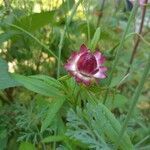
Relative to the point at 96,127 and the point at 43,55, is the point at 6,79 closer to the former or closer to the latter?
the point at 96,127

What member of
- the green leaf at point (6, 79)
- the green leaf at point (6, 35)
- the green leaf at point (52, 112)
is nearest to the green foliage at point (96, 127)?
the green leaf at point (52, 112)

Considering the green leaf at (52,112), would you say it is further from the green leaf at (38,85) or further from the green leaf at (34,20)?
the green leaf at (34,20)

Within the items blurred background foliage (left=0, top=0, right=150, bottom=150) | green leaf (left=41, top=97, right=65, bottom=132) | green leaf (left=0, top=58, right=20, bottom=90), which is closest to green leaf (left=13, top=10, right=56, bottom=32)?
blurred background foliage (left=0, top=0, right=150, bottom=150)

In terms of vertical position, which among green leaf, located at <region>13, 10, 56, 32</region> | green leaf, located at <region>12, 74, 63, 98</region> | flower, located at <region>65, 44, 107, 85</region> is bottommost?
green leaf, located at <region>12, 74, 63, 98</region>

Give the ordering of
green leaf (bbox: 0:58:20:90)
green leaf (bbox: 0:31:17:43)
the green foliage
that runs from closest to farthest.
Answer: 1. the green foliage
2. green leaf (bbox: 0:58:20:90)
3. green leaf (bbox: 0:31:17:43)

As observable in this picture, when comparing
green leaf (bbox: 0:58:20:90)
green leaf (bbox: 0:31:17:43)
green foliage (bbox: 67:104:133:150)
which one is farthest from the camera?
green leaf (bbox: 0:31:17:43)

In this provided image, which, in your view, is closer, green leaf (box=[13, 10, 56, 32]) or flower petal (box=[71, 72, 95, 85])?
flower petal (box=[71, 72, 95, 85])

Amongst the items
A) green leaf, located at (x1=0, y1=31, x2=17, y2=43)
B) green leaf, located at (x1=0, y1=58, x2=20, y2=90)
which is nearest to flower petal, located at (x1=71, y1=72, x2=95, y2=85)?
green leaf, located at (x1=0, y1=58, x2=20, y2=90)

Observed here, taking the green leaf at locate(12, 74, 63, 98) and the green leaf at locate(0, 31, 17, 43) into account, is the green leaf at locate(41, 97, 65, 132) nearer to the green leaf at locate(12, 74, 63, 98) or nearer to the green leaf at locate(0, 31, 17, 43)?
the green leaf at locate(12, 74, 63, 98)

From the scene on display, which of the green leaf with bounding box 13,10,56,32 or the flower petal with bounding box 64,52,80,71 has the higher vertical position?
the flower petal with bounding box 64,52,80,71
